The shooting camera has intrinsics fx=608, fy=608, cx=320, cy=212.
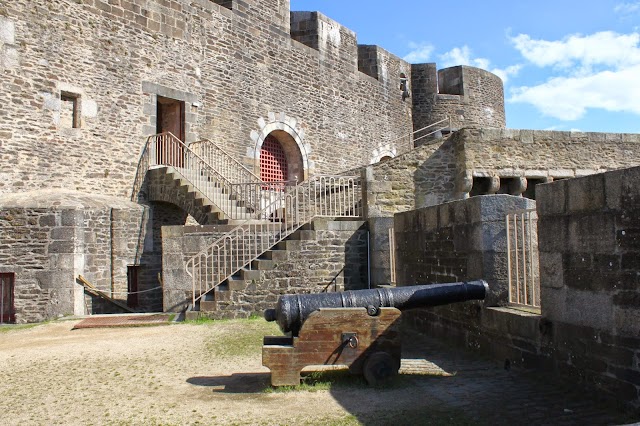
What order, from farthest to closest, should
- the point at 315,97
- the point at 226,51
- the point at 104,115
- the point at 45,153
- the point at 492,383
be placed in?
the point at 315,97, the point at 226,51, the point at 104,115, the point at 45,153, the point at 492,383

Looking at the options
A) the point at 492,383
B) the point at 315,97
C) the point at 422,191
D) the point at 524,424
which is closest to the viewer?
the point at 524,424

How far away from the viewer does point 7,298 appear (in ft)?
36.8

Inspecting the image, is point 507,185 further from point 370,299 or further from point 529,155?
point 370,299

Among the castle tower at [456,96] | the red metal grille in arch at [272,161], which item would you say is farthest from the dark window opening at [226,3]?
the castle tower at [456,96]

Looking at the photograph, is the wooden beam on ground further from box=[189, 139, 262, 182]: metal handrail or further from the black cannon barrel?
the black cannon barrel

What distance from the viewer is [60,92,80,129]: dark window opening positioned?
12729mm

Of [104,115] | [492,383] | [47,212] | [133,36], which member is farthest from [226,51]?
[492,383]

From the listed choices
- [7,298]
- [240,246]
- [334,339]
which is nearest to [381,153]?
[240,246]

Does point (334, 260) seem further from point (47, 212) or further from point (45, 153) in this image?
point (45, 153)

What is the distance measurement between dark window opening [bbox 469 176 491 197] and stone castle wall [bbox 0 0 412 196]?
18.7 ft

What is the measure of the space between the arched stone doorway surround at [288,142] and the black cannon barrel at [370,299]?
37.0 ft

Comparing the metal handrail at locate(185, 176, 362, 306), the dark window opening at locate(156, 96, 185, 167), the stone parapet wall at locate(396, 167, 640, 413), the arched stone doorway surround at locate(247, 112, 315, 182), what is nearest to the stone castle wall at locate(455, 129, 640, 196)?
the metal handrail at locate(185, 176, 362, 306)

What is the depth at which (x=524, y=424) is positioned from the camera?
430cm

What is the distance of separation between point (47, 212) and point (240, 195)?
396cm
